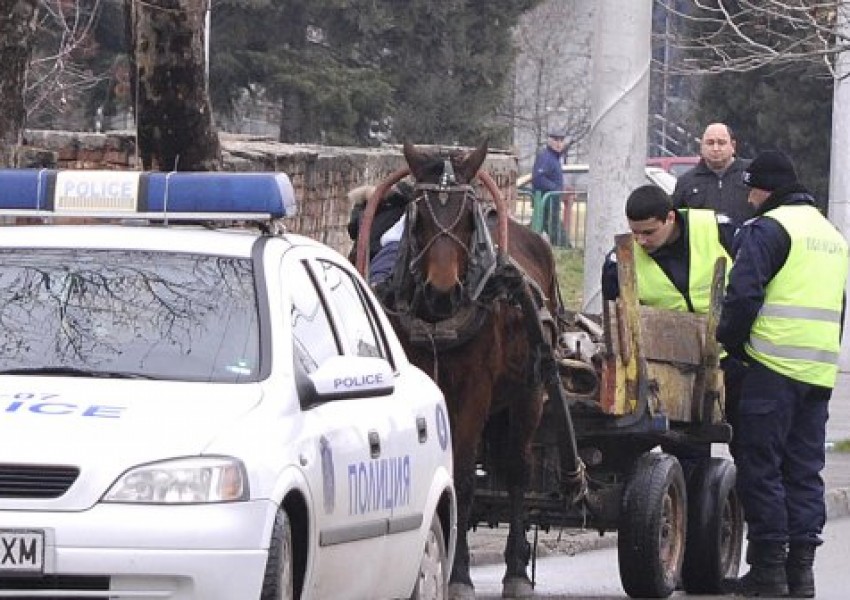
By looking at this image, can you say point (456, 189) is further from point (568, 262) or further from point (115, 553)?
point (568, 262)

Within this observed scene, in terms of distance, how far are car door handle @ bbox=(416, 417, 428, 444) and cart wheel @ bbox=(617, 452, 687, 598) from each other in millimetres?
2593

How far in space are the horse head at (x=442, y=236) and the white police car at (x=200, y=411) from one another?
98 cm

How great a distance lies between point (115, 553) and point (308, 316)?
1547 millimetres

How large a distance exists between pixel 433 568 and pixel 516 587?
2250 millimetres

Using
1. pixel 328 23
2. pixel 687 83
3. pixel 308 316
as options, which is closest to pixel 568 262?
pixel 328 23

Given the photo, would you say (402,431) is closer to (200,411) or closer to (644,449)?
(200,411)

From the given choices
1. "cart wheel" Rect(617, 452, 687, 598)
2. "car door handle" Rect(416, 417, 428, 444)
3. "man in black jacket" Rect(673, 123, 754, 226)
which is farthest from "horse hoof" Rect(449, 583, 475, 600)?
"man in black jacket" Rect(673, 123, 754, 226)

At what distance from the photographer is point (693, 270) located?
11.9m

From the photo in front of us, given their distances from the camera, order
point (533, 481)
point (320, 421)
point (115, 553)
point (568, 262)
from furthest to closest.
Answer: point (568, 262) < point (533, 481) < point (320, 421) < point (115, 553)

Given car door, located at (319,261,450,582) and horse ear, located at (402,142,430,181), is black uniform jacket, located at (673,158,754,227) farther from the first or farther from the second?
car door, located at (319,261,450,582)

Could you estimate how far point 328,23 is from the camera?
42.2m

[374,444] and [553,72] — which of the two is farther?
[553,72]

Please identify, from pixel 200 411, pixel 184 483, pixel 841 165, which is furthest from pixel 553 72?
pixel 184 483

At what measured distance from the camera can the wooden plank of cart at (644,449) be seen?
36.3 feet
